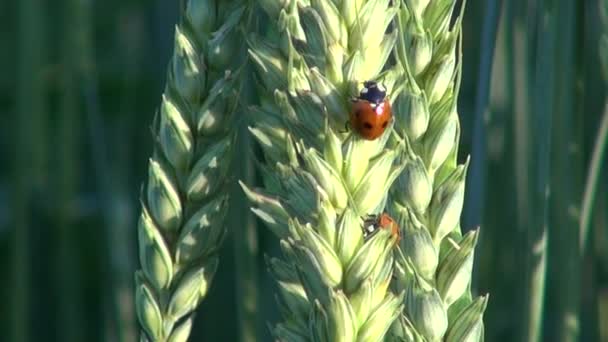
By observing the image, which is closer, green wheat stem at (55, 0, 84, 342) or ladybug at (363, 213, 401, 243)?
ladybug at (363, 213, 401, 243)

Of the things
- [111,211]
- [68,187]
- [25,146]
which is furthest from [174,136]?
[68,187]

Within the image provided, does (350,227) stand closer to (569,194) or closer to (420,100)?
(420,100)

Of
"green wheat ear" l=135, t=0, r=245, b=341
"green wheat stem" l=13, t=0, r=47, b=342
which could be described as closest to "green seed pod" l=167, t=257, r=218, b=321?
"green wheat ear" l=135, t=0, r=245, b=341

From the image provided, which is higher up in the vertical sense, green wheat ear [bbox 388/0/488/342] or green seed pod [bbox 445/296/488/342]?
green wheat ear [bbox 388/0/488/342]

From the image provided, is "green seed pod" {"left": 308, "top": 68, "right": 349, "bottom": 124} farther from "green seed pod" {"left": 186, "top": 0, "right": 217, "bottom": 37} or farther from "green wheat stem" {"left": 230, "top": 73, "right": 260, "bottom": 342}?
"green wheat stem" {"left": 230, "top": 73, "right": 260, "bottom": 342}

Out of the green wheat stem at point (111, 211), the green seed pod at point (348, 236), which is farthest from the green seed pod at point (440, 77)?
the green wheat stem at point (111, 211)

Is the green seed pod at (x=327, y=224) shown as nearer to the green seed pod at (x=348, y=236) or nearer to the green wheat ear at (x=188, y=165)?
the green seed pod at (x=348, y=236)
